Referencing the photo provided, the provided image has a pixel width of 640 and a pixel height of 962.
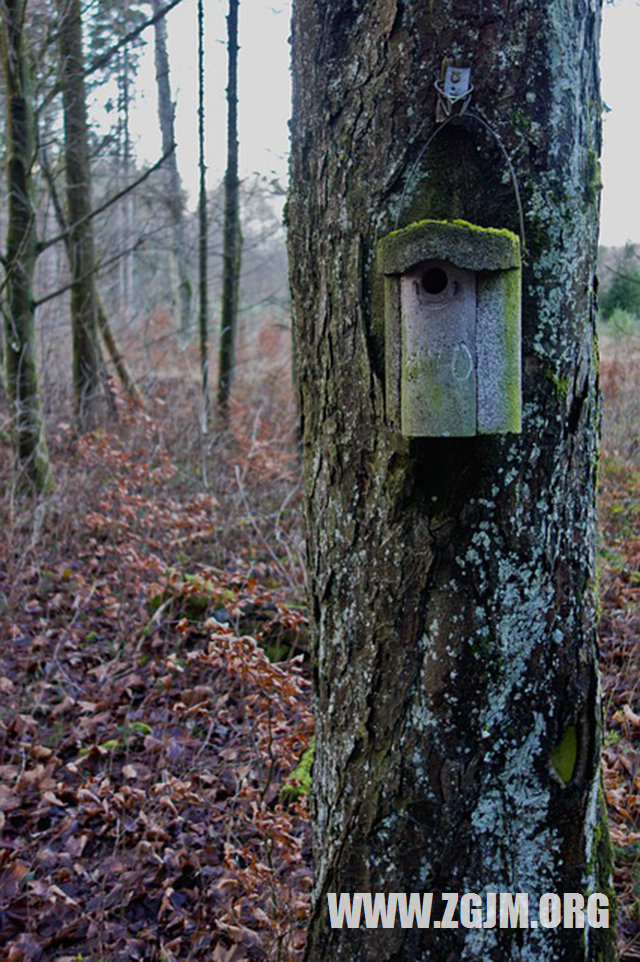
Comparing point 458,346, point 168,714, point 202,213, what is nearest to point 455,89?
point 458,346

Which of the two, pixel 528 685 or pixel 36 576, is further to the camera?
pixel 36 576

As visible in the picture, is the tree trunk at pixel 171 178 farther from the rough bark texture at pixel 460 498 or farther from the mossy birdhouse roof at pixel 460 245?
the mossy birdhouse roof at pixel 460 245

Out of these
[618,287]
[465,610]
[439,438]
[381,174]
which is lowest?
[465,610]

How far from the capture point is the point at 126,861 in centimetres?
307

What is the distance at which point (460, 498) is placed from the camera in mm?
1586

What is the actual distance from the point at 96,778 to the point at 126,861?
574 mm

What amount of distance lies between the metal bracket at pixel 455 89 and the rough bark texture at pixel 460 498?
0.02 meters

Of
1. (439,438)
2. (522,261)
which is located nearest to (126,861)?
(439,438)

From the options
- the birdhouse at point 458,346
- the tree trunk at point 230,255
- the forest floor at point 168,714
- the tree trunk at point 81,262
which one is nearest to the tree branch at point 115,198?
the tree trunk at point 81,262

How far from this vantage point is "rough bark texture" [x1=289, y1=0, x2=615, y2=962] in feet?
5.12

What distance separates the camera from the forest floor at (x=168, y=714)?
108 inches

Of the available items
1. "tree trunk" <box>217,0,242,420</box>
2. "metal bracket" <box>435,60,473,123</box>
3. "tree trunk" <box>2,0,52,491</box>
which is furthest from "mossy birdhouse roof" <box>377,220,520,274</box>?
"tree trunk" <box>217,0,242,420</box>

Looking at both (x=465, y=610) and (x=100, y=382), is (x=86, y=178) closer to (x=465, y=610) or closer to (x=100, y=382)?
(x=100, y=382)

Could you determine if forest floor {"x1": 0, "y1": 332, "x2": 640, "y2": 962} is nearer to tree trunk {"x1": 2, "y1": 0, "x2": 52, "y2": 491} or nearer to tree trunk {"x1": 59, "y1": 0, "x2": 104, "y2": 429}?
tree trunk {"x1": 2, "y1": 0, "x2": 52, "y2": 491}
